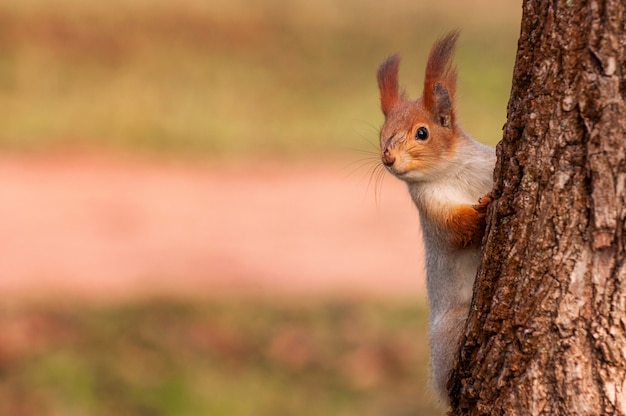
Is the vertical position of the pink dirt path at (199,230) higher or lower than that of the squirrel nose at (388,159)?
lower

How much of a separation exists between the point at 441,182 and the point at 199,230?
5820 millimetres

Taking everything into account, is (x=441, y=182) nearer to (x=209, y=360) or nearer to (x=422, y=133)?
(x=422, y=133)

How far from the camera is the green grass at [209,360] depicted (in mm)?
5227

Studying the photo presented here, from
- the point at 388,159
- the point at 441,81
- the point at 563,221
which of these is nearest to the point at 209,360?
the point at 388,159

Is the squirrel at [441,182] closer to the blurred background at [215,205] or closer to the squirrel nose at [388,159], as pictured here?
the squirrel nose at [388,159]

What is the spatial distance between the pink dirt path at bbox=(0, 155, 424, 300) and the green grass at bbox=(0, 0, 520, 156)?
466mm

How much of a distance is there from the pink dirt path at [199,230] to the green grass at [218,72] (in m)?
0.47

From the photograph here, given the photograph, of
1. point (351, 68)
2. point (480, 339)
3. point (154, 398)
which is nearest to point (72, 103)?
point (351, 68)

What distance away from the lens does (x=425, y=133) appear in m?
3.11

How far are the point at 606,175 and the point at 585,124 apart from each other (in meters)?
0.11

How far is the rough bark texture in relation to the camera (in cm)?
213

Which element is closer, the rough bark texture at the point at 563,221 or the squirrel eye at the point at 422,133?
Answer: the rough bark texture at the point at 563,221

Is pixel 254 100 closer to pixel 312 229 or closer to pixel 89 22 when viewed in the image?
pixel 89 22

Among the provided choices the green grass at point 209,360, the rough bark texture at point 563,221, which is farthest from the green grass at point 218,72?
the rough bark texture at point 563,221
